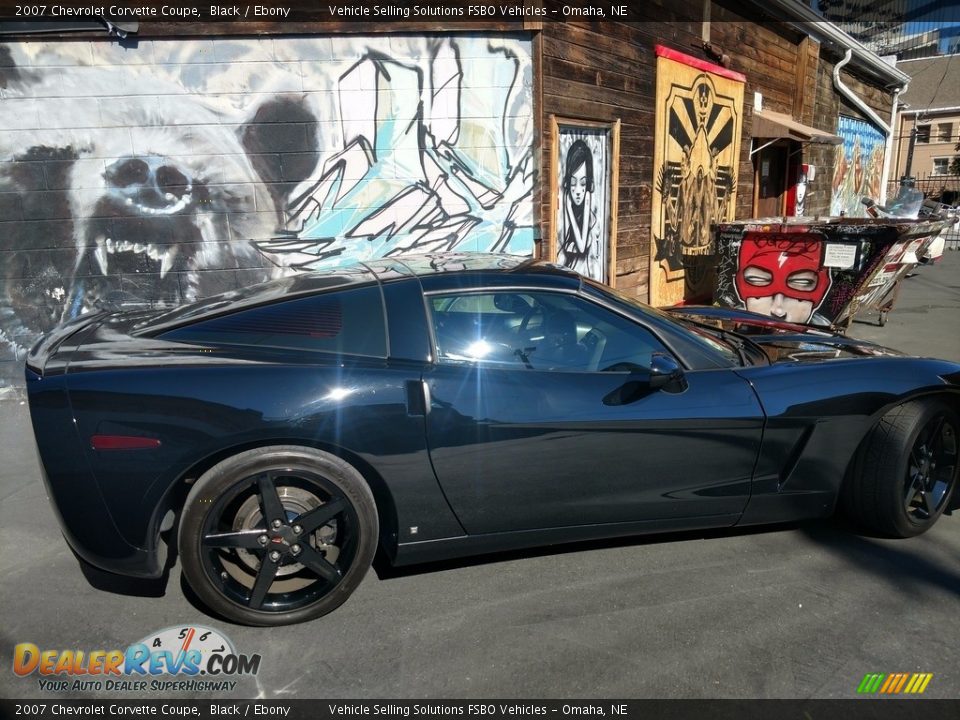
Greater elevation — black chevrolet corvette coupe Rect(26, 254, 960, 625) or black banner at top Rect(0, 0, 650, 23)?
black banner at top Rect(0, 0, 650, 23)

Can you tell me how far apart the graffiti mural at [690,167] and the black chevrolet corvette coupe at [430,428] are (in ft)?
20.7

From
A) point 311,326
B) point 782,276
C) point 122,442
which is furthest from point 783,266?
point 122,442

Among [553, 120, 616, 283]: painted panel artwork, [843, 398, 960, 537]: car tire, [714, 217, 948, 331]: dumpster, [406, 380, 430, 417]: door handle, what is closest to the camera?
[406, 380, 430, 417]: door handle

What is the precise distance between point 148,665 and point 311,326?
140cm

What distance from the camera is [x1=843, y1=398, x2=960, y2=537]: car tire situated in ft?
9.93

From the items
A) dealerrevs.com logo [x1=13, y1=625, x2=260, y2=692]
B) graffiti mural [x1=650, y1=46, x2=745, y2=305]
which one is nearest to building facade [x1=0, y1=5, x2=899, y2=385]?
graffiti mural [x1=650, y1=46, x2=745, y2=305]

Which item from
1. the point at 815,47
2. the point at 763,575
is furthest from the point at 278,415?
the point at 815,47

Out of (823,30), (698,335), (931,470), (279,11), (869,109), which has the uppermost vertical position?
(823,30)

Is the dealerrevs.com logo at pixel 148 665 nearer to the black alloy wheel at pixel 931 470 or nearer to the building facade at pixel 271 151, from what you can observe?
the black alloy wheel at pixel 931 470

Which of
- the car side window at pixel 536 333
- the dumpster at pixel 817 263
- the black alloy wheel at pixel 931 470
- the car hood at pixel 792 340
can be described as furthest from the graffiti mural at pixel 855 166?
the car side window at pixel 536 333

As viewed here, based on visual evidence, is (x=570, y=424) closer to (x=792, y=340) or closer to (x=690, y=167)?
(x=792, y=340)

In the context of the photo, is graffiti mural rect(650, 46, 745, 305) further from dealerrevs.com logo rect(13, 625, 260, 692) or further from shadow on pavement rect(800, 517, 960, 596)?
dealerrevs.com logo rect(13, 625, 260, 692)

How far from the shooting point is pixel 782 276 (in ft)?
23.7

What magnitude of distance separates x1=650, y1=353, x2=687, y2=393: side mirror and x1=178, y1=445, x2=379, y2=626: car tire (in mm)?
1234
